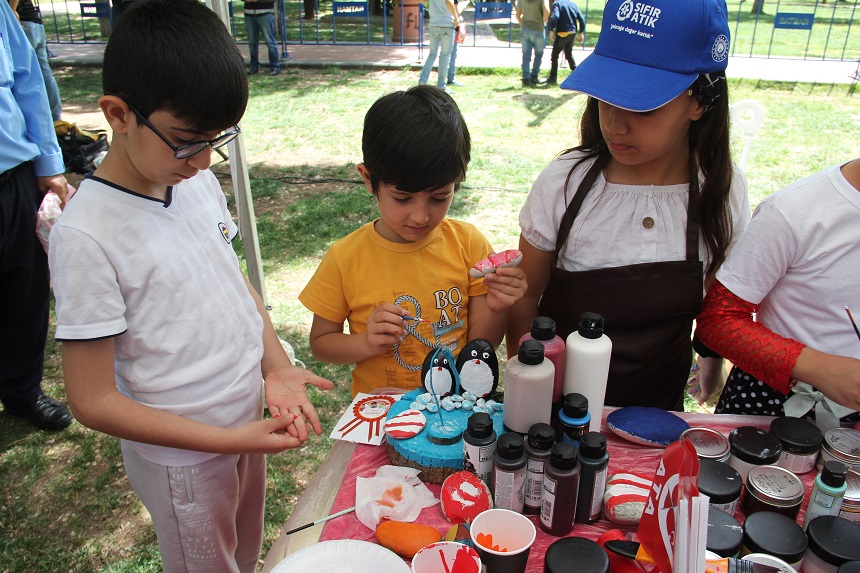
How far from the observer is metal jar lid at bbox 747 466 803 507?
4.09 ft

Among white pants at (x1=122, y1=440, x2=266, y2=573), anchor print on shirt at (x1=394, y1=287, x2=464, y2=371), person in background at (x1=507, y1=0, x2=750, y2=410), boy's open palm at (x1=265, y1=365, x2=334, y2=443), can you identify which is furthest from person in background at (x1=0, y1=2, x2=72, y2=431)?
person in background at (x1=507, y1=0, x2=750, y2=410)

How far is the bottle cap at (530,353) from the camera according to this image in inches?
49.8

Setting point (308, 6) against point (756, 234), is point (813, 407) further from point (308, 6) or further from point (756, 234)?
point (308, 6)

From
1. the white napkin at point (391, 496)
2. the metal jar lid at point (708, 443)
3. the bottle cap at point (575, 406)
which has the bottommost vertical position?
the white napkin at point (391, 496)

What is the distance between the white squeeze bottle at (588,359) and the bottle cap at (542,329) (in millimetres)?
47

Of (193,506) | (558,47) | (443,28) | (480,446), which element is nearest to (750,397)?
(480,446)

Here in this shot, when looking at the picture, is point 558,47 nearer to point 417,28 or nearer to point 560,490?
point 417,28

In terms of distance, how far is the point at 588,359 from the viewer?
4.43 ft

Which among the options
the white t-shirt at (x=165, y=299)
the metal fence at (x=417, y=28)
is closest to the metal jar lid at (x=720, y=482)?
the white t-shirt at (x=165, y=299)

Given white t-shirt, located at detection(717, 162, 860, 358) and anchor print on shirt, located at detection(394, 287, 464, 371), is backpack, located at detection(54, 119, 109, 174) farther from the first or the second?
white t-shirt, located at detection(717, 162, 860, 358)

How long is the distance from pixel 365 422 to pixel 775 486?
0.90 metres

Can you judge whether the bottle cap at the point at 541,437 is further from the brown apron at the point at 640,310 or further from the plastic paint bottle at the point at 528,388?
the brown apron at the point at 640,310

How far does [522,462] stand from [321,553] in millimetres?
405

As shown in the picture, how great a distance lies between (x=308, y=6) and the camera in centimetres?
1745
